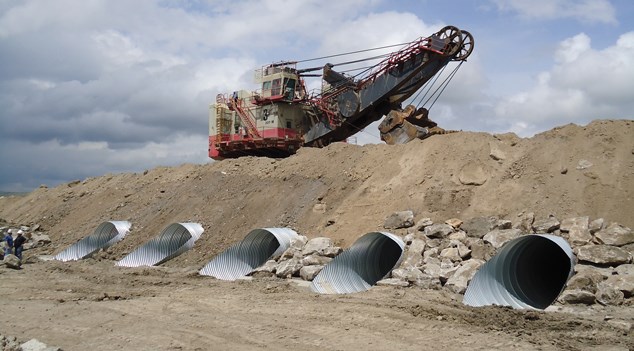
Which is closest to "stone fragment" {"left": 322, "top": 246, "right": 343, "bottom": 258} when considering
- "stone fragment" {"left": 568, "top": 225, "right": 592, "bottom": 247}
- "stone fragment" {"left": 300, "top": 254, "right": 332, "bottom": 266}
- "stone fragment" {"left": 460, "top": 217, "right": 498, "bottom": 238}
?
"stone fragment" {"left": 300, "top": 254, "right": 332, "bottom": 266}

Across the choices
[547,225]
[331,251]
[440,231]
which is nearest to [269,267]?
[331,251]

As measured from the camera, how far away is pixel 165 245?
17.9 metres

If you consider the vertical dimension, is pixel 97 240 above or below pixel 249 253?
above

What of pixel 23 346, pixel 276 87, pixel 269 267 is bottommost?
pixel 23 346

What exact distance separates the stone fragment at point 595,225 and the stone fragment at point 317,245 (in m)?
5.72

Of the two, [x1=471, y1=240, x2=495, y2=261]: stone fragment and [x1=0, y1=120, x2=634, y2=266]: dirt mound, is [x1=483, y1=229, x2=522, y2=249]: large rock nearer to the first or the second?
[x1=471, y1=240, x2=495, y2=261]: stone fragment

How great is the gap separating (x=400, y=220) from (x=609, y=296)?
5.60m

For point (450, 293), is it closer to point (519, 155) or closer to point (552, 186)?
point (552, 186)

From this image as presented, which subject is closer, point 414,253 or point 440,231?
point 414,253

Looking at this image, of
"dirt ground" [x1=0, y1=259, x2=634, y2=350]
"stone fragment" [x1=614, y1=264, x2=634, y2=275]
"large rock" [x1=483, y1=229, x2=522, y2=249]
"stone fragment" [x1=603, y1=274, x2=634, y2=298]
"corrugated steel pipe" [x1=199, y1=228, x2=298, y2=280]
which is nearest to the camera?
"dirt ground" [x1=0, y1=259, x2=634, y2=350]

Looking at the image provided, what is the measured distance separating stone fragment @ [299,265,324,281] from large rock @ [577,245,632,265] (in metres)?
5.31

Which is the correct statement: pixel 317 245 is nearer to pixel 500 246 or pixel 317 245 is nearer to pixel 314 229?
pixel 314 229

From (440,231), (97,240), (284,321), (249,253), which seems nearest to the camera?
(284,321)

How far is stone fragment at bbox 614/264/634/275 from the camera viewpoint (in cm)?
987
